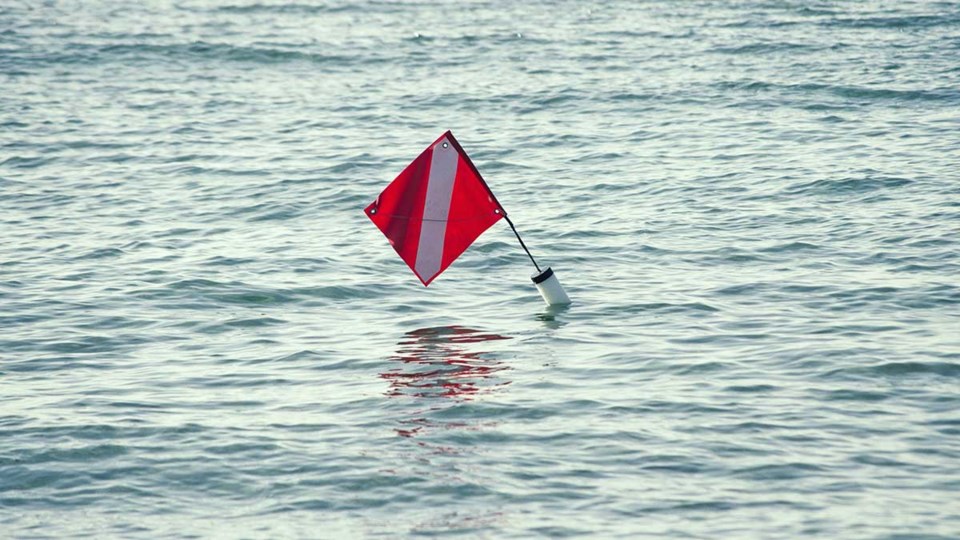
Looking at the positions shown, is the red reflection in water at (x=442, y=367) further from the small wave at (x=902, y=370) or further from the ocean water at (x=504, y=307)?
the small wave at (x=902, y=370)

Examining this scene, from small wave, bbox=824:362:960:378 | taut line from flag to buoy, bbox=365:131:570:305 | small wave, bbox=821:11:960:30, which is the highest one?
taut line from flag to buoy, bbox=365:131:570:305

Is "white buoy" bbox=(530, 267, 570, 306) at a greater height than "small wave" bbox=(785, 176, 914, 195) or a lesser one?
greater

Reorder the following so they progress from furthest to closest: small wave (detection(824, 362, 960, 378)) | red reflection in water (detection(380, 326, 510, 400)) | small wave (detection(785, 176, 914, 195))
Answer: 1. small wave (detection(785, 176, 914, 195))
2. red reflection in water (detection(380, 326, 510, 400))
3. small wave (detection(824, 362, 960, 378))

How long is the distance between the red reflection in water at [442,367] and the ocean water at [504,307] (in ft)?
0.17

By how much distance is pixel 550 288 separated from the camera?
16.0 m

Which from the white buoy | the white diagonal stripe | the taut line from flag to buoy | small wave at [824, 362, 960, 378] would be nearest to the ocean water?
small wave at [824, 362, 960, 378]

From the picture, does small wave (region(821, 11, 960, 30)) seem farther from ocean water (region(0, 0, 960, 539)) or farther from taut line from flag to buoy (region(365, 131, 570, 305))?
taut line from flag to buoy (region(365, 131, 570, 305))

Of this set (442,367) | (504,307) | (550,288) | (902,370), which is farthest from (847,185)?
(442,367)

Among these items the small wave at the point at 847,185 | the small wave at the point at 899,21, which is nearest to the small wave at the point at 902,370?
the small wave at the point at 847,185

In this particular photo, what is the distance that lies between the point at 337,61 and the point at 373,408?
2606 centimetres

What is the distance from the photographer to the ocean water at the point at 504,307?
1068cm

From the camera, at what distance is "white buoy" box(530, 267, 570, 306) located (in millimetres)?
15789

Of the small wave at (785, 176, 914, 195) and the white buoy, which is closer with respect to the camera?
the white buoy

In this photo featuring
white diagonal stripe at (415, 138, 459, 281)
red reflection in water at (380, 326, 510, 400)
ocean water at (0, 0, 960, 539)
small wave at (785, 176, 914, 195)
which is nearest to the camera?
ocean water at (0, 0, 960, 539)
